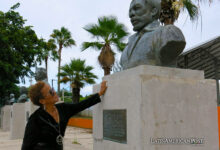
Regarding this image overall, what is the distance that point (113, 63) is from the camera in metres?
14.0

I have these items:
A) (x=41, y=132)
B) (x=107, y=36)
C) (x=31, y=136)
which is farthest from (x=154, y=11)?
(x=107, y=36)

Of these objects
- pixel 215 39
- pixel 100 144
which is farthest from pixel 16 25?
pixel 100 144

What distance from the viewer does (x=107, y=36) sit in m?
13.9

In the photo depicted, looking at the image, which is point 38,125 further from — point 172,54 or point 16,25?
point 16,25

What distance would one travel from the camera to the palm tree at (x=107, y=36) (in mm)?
13702

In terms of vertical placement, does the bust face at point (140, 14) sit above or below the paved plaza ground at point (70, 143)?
above

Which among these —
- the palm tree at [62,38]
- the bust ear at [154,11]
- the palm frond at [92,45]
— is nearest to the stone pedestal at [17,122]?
the palm frond at [92,45]

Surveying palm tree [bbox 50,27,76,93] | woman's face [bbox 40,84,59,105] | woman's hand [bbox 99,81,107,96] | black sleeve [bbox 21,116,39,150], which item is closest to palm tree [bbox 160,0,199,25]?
woman's hand [bbox 99,81,107,96]

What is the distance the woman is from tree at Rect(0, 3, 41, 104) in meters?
17.6

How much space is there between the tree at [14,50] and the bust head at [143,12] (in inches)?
685

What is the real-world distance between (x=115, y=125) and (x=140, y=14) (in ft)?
5.56

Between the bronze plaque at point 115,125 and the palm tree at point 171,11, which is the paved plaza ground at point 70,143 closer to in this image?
the bronze plaque at point 115,125

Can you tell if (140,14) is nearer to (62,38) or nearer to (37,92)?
(37,92)

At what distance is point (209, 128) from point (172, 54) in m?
1.15
